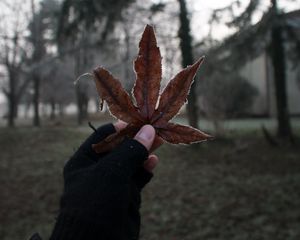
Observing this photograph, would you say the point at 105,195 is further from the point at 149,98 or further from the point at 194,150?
the point at 194,150

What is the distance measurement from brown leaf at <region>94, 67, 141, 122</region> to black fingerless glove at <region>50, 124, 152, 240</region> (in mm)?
97

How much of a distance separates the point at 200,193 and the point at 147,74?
8.06m

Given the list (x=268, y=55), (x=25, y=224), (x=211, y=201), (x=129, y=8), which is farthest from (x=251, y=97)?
(x=25, y=224)

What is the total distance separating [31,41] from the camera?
24.7 m

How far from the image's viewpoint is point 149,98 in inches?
56.1

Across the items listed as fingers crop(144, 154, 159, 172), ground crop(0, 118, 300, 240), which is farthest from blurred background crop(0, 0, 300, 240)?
fingers crop(144, 154, 159, 172)

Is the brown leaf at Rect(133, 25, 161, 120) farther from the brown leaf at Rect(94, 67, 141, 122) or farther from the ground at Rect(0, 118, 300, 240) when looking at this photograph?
the ground at Rect(0, 118, 300, 240)

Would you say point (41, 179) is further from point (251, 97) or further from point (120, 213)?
point (251, 97)

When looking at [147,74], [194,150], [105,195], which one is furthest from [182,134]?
[194,150]

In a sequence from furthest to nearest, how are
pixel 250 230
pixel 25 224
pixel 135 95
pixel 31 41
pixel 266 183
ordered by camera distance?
pixel 31 41 → pixel 266 183 → pixel 25 224 → pixel 250 230 → pixel 135 95

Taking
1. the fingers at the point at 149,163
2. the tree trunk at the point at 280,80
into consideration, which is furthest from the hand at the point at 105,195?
the tree trunk at the point at 280,80

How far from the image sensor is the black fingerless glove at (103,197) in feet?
4.82

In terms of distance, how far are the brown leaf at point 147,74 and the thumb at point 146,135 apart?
0.04 meters

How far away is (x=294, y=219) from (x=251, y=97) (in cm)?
2298
